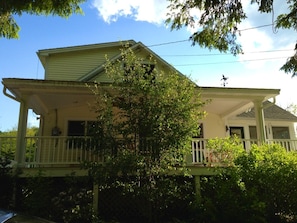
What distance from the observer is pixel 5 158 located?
8.16 m

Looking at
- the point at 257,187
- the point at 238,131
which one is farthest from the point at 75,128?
the point at 238,131

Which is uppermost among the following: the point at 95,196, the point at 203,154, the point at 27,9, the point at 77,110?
the point at 27,9

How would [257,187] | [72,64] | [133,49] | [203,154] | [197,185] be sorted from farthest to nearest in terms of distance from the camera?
[72,64]
[133,49]
[203,154]
[197,185]
[257,187]

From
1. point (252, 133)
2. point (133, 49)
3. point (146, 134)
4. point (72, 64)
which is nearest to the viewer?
point (146, 134)

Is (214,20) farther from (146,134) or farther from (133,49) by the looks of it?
(133,49)

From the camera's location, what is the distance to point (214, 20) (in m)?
7.34

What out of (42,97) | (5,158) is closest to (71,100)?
(42,97)

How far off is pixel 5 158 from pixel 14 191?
0.94m

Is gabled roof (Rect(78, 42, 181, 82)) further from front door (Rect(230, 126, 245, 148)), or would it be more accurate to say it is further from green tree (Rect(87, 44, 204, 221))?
green tree (Rect(87, 44, 204, 221))

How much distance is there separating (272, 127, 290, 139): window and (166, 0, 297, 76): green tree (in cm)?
812

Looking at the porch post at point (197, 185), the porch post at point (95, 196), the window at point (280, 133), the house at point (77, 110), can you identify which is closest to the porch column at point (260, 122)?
the house at point (77, 110)

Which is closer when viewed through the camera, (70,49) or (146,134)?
(146,134)

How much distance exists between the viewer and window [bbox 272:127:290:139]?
15.1 m

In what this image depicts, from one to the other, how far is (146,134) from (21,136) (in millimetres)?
3867
